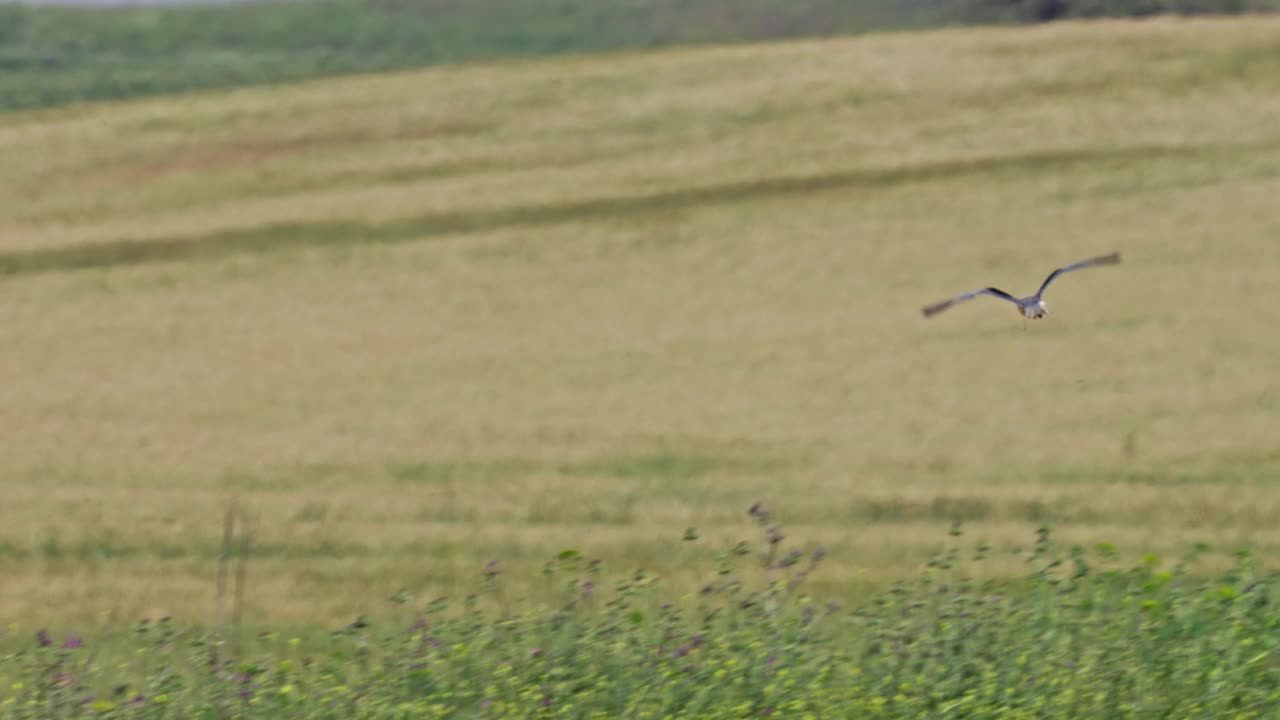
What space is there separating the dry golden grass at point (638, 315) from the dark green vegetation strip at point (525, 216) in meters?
0.09

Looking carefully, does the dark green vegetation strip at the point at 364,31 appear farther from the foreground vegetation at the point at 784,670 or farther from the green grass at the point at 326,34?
the foreground vegetation at the point at 784,670

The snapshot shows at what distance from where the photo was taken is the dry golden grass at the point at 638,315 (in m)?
15.3

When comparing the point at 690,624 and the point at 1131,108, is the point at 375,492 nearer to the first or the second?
the point at 690,624

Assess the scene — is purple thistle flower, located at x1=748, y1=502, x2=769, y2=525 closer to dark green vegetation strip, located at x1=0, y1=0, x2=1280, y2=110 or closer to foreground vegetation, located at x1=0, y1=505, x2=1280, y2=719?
foreground vegetation, located at x1=0, y1=505, x2=1280, y2=719

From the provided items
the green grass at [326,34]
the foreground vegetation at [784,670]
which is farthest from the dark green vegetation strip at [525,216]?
the foreground vegetation at [784,670]

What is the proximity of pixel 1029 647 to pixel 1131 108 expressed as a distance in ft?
76.7

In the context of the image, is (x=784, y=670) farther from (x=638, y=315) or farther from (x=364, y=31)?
(x=364, y=31)

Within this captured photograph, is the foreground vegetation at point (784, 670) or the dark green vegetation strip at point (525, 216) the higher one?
the dark green vegetation strip at point (525, 216)

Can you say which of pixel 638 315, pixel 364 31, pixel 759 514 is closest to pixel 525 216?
pixel 638 315

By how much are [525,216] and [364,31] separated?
75.7 feet

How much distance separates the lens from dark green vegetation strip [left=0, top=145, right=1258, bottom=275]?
2745 centimetres

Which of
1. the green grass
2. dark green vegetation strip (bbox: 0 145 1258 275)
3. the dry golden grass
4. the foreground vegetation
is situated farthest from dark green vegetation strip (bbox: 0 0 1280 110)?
the foreground vegetation

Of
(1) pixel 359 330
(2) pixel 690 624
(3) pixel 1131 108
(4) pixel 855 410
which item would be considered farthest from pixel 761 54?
(2) pixel 690 624

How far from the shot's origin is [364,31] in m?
50.4
